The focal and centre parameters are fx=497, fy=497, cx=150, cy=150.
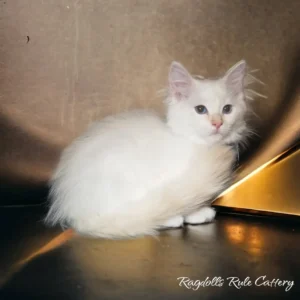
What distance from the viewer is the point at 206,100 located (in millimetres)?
1073

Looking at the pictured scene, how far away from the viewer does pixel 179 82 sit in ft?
3.57

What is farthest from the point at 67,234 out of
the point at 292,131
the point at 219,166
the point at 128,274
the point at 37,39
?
the point at 292,131

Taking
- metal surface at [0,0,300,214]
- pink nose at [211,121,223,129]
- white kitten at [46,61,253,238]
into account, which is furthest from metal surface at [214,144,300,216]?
pink nose at [211,121,223,129]

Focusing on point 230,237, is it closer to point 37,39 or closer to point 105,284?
point 105,284

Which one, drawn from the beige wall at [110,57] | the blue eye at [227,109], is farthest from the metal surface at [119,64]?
the blue eye at [227,109]

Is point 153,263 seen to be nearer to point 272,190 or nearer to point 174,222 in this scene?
point 174,222

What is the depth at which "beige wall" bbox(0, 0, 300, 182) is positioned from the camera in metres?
1.29

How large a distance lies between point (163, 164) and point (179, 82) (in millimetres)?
183

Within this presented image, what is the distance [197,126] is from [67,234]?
1.22 feet

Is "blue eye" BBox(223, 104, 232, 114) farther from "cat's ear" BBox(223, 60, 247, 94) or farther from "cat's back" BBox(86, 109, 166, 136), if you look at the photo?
"cat's back" BBox(86, 109, 166, 136)

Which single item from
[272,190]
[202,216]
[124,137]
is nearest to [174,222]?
[202,216]

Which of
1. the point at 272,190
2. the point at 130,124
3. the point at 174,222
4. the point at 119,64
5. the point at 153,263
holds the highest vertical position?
the point at 119,64

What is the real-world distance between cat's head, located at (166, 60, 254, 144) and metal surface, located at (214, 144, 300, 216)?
9.5 inches

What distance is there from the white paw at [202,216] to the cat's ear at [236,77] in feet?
0.97
